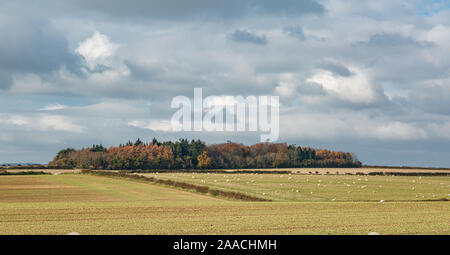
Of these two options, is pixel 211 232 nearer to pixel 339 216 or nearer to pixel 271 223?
pixel 271 223

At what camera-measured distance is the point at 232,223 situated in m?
29.0

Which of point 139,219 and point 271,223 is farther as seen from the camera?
point 139,219

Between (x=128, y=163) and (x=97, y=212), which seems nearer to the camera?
(x=97, y=212)

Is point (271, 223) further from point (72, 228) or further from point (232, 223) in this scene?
point (72, 228)

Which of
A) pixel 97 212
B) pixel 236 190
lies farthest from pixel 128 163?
pixel 97 212

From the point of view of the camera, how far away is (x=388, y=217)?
3341cm

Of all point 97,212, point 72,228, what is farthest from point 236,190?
point 72,228

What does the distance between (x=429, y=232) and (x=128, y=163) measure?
18138 centimetres
